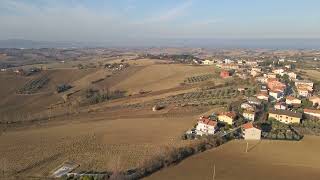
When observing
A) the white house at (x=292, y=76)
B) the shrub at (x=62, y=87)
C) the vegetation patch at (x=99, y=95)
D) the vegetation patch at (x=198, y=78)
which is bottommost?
the vegetation patch at (x=99, y=95)

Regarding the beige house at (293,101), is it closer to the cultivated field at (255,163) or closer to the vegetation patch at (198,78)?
the cultivated field at (255,163)

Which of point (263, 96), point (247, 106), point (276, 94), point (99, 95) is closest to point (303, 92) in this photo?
point (276, 94)

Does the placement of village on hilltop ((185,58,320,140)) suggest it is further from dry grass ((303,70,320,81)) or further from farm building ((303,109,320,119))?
dry grass ((303,70,320,81))

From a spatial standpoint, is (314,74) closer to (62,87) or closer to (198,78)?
(198,78)

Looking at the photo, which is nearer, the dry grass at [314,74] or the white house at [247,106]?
the white house at [247,106]

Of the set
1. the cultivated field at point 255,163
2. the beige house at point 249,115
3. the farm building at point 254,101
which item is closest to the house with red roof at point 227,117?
the beige house at point 249,115

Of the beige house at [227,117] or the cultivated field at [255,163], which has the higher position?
the beige house at [227,117]

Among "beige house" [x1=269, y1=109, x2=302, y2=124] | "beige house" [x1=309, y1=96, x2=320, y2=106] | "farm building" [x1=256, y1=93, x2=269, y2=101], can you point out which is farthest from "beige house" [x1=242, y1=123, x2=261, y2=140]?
"beige house" [x1=309, y1=96, x2=320, y2=106]
